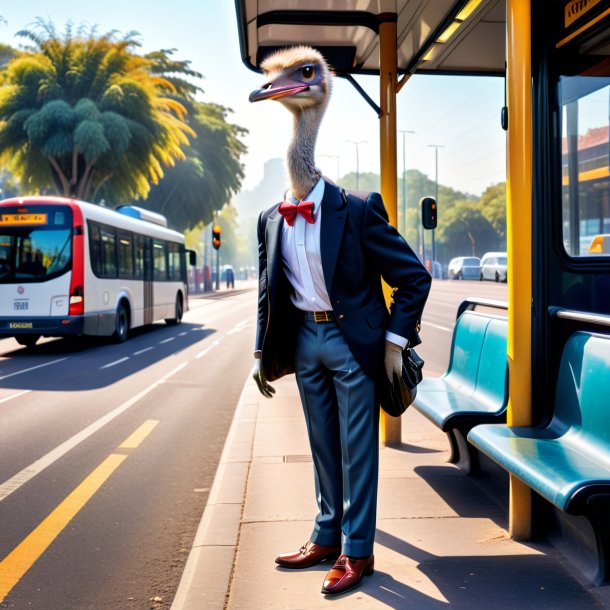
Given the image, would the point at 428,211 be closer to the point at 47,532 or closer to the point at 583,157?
the point at 583,157

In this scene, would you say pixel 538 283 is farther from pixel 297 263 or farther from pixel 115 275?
pixel 115 275

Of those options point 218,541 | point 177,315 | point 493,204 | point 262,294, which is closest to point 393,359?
point 262,294

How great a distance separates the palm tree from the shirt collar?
83.2ft

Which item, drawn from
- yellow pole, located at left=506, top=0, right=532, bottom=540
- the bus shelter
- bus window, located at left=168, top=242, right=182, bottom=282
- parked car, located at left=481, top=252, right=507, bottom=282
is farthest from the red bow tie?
parked car, located at left=481, top=252, right=507, bottom=282

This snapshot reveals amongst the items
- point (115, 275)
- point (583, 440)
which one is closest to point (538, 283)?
point (583, 440)

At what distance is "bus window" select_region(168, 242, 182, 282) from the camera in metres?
24.1

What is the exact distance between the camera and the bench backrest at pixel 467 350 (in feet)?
18.7

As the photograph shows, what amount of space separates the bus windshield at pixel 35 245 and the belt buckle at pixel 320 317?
43.8ft

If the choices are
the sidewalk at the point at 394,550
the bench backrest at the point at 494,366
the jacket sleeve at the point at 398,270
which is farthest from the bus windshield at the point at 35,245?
the jacket sleeve at the point at 398,270

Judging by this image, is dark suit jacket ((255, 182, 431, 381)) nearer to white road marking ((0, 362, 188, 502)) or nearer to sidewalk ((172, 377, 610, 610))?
sidewalk ((172, 377, 610, 610))

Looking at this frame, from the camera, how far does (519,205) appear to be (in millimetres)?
4215

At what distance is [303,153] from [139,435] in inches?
189

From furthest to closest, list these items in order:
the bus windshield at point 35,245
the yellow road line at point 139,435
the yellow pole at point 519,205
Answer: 1. the bus windshield at point 35,245
2. the yellow road line at point 139,435
3. the yellow pole at point 519,205

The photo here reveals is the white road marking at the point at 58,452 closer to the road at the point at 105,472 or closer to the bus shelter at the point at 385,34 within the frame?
the road at the point at 105,472
